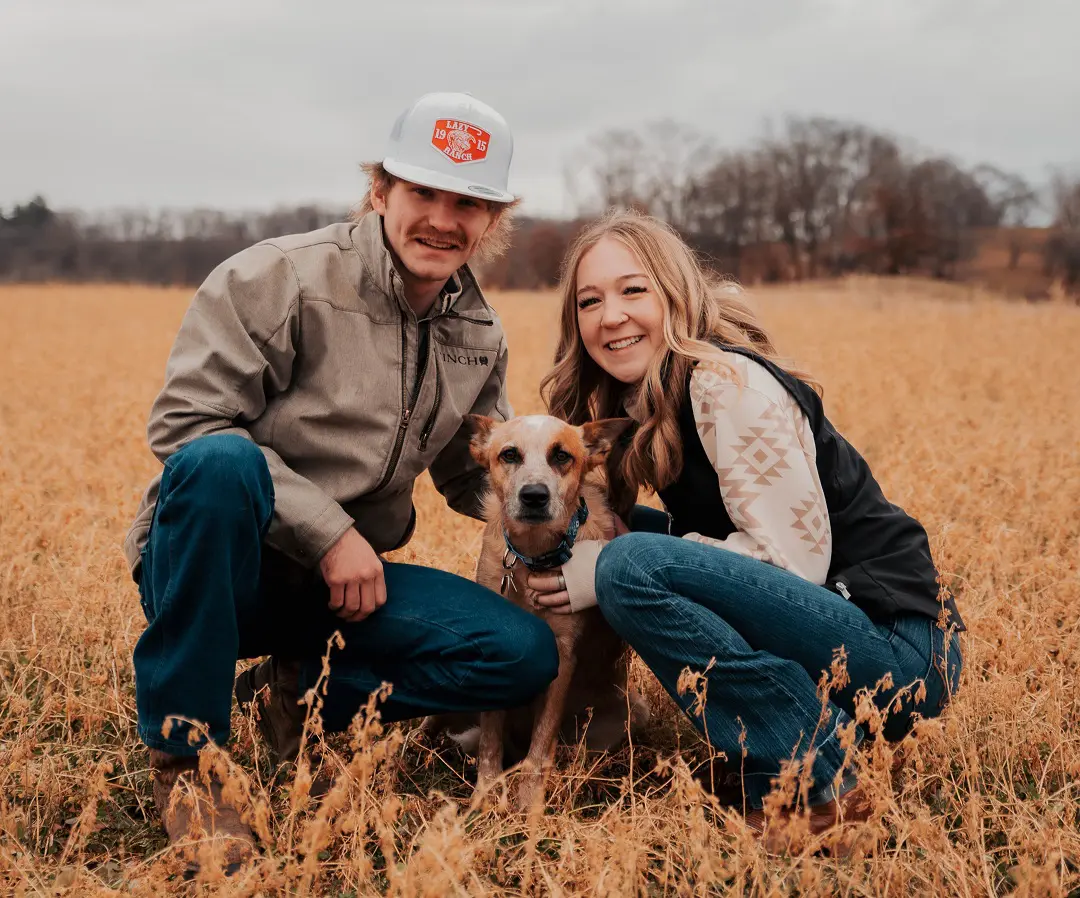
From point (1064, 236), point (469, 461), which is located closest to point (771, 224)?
point (1064, 236)

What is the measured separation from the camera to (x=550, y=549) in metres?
3.60

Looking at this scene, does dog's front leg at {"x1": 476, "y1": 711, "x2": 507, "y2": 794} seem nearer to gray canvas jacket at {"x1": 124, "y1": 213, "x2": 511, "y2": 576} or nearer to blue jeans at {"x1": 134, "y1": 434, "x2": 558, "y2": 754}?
blue jeans at {"x1": 134, "y1": 434, "x2": 558, "y2": 754}

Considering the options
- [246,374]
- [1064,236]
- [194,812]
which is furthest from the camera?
[1064,236]

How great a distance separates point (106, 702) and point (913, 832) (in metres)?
2.65

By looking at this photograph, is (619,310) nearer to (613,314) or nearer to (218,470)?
(613,314)

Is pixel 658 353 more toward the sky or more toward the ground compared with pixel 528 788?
more toward the sky

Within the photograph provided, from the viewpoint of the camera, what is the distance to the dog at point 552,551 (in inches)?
129

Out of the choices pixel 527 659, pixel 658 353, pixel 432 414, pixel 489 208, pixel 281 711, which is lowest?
pixel 281 711

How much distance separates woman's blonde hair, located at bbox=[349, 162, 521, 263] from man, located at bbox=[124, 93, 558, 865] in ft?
0.06

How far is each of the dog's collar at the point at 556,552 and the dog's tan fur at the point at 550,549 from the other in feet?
0.09

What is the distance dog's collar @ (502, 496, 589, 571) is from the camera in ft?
11.0

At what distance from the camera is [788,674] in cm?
262

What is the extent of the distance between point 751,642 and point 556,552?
0.85 meters

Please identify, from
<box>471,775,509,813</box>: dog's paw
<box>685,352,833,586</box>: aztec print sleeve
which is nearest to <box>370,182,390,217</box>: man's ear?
<box>685,352,833,586</box>: aztec print sleeve
